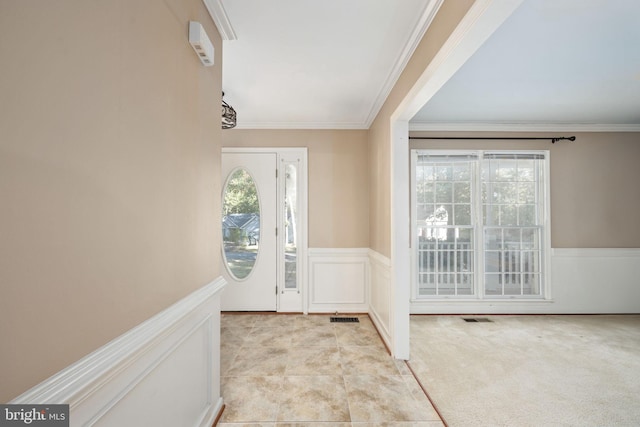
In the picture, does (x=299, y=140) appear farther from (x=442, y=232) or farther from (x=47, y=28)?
(x=47, y=28)

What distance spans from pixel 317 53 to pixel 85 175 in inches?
79.4

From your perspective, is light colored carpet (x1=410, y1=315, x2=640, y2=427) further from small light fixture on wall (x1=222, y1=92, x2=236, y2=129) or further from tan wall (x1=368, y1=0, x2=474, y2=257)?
small light fixture on wall (x1=222, y1=92, x2=236, y2=129)

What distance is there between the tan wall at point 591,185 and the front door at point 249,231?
2.15m

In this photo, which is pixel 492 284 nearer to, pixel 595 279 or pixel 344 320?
pixel 595 279

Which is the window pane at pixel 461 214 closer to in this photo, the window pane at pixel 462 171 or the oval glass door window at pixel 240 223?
the window pane at pixel 462 171

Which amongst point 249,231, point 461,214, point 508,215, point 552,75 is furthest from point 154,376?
point 508,215

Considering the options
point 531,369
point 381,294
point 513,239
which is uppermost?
point 513,239

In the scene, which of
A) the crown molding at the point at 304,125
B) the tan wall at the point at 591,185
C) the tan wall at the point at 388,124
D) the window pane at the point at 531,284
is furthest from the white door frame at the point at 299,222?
the window pane at the point at 531,284

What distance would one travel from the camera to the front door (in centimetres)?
395

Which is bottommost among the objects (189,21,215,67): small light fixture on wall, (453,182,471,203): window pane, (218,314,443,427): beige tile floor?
(218,314,443,427): beige tile floor

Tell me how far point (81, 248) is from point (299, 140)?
3415mm

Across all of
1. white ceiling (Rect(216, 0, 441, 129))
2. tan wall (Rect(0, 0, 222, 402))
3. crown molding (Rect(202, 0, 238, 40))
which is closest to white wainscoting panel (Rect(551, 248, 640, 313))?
white ceiling (Rect(216, 0, 441, 129))

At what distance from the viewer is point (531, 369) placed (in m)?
2.54

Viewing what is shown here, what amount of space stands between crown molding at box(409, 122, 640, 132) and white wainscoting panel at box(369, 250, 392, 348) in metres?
1.92
